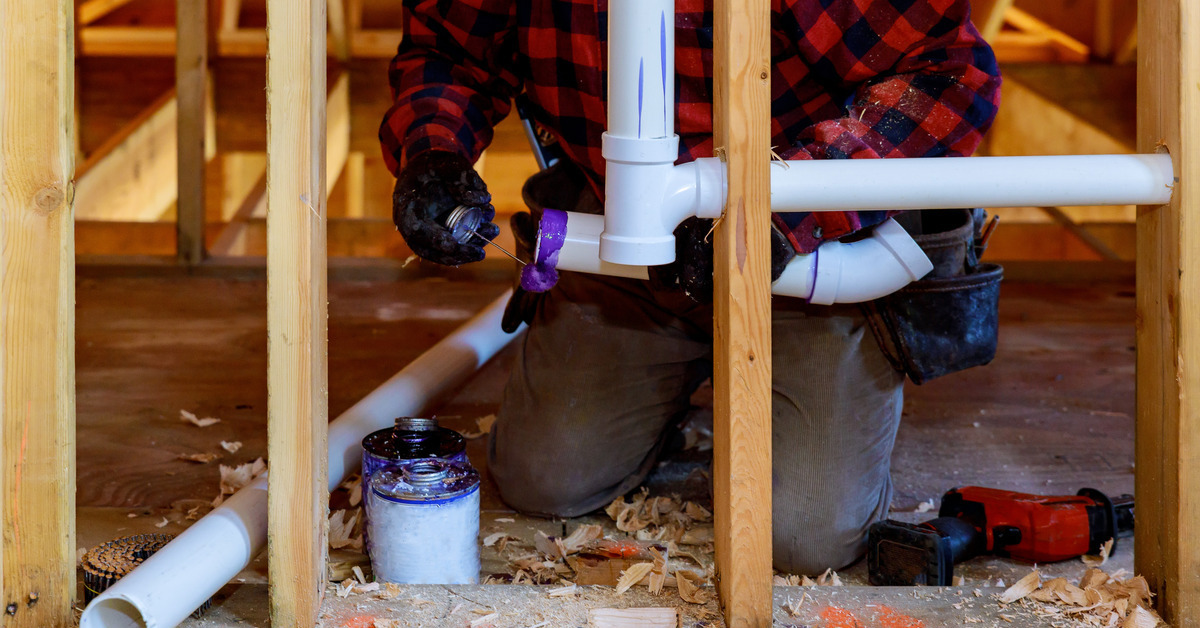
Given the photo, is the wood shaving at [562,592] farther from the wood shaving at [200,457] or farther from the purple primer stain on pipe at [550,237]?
the wood shaving at [200,457]

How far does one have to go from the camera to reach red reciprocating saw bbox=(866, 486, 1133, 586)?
1.30m

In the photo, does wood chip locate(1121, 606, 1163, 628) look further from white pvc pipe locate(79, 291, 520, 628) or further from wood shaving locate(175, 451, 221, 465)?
wood shaving locate(175, 451, 221, 465)

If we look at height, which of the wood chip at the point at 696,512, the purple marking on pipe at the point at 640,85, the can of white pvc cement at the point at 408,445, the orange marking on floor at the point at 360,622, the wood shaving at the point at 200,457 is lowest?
the wood shaving at the point at 200,457

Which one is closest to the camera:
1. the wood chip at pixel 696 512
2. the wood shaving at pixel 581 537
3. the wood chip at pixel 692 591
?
the wood chip at pixel 692 591

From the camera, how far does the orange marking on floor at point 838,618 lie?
101cm

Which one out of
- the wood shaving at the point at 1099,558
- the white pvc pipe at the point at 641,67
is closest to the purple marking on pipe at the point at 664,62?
the white pvc pipe at the point at 641,67

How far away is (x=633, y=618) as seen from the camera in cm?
102

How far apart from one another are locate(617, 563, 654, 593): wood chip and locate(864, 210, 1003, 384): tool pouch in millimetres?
533

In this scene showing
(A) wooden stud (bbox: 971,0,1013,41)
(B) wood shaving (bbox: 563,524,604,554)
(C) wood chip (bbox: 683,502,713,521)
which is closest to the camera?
(B) wood shaving (bbox: 563,524,604,554)

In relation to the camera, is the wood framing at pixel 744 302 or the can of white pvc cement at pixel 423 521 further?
the can of white pvc cement at pixel 423 521

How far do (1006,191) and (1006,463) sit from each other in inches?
35.1

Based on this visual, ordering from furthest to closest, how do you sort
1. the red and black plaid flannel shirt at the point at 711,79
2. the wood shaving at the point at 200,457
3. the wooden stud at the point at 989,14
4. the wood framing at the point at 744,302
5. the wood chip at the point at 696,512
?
the wooden stud at the point at 989,14, the wood shaving at the point at 200,457, the wood chip at the point at 696,512, the red and black plaid flannel shirt at the point at 711,79, the wood framing at the point at 744,302

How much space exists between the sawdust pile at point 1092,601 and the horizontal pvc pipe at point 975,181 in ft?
1.25

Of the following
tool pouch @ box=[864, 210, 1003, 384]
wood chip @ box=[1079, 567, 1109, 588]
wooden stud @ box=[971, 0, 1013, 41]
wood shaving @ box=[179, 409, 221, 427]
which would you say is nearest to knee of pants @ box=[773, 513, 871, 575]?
tool pouch @ box=[864, 210, 1003, 384]
